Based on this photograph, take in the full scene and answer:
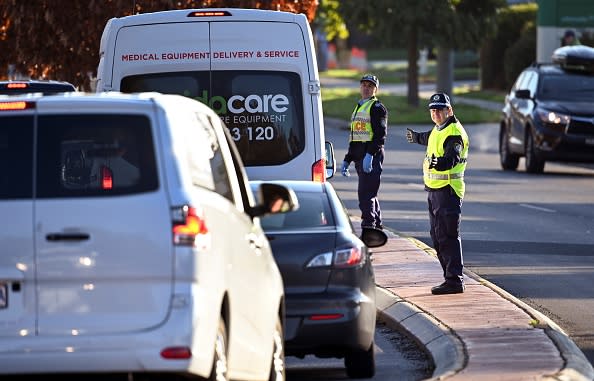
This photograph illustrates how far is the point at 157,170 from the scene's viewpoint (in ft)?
24.5

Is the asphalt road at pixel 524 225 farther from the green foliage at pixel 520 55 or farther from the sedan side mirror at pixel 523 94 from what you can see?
the green foliage at pixel 520 55

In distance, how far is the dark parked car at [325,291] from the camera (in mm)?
10797

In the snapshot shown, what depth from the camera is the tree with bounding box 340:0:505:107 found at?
5419 cm

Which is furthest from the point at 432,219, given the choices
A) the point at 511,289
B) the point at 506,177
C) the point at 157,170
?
the point at 506,177

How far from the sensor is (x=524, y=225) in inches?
856

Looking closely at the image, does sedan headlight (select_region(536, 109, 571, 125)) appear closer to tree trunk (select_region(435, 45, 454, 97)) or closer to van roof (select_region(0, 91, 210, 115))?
van roof (select_region(0, 91, 210, 115))

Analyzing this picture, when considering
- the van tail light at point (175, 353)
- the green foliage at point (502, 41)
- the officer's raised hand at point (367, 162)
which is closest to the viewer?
the van tail light at point (175, 353)

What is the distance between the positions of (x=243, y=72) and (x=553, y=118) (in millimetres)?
15914

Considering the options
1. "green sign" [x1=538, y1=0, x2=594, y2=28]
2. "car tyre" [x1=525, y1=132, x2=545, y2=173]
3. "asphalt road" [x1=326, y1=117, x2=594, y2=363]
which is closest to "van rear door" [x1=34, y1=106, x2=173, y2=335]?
"asphalt road" [x1=326, y1=117, x2=594, y2=363]

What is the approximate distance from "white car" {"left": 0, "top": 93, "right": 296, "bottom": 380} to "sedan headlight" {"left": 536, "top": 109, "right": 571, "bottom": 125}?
2343 cm

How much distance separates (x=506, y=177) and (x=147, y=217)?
23576mm

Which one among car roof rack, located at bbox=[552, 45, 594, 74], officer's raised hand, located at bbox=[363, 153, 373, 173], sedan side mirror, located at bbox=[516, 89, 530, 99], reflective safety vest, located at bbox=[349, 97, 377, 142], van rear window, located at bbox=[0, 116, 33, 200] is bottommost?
sedan side mirror, located at bbox=[516, 89, 530, 99]

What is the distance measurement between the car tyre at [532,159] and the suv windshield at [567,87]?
910 millimetres

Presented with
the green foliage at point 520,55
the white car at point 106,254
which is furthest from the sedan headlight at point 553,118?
the green foliage at point 520,55
